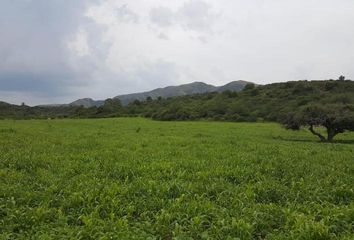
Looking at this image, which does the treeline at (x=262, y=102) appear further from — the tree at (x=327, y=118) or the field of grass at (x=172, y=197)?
the field of grass at (x=172, y=197)

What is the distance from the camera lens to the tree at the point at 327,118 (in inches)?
1308

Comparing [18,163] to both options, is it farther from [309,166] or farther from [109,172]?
[309,166]

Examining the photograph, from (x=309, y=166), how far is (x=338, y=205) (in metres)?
5.68

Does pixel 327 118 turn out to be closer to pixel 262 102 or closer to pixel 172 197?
pixel 172 197

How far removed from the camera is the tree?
109 ft

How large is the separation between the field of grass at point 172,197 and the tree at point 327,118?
52.2 ft

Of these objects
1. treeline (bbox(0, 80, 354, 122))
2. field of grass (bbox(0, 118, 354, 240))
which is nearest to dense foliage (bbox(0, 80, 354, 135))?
treeline (bbox(0, 80, 354, 122))

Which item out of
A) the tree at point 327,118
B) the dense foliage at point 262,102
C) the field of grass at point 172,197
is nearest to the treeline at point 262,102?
the dense foliage at point 262,102

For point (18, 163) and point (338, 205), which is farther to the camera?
point (18, 163)

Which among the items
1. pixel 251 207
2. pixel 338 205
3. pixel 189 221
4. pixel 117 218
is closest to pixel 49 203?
Answer: pixel 117 218

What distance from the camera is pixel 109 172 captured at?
1465 centimetres

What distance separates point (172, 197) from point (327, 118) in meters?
25.4

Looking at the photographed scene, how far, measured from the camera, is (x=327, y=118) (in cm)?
3375

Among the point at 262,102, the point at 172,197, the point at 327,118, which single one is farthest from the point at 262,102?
the point at 172,197
